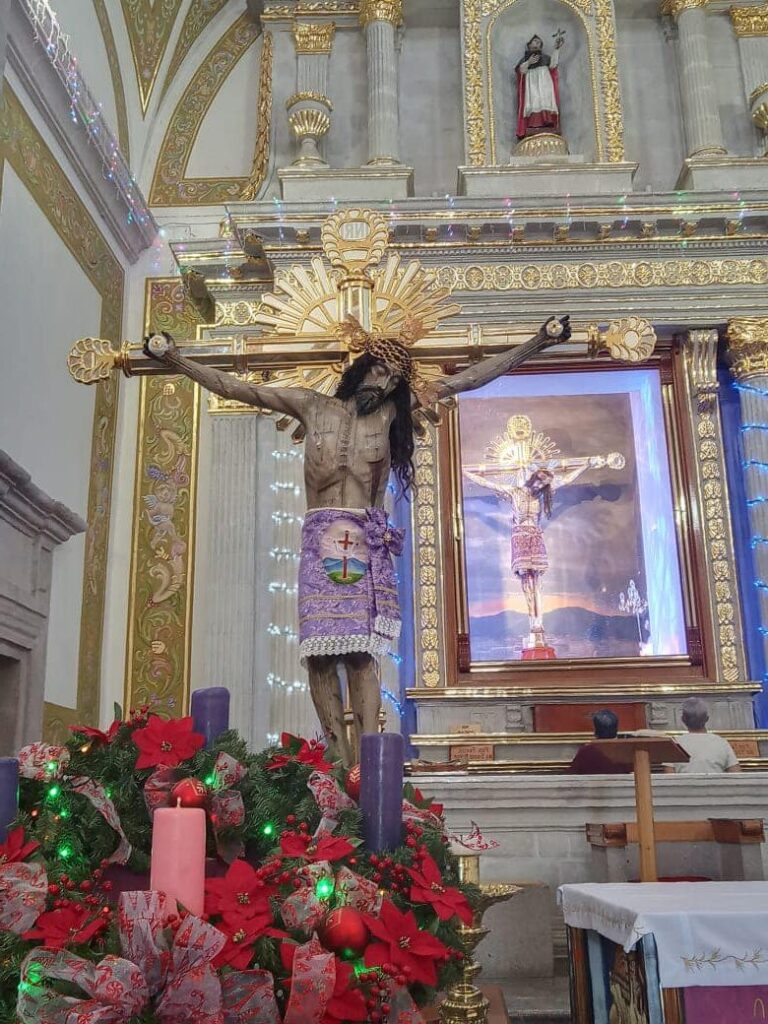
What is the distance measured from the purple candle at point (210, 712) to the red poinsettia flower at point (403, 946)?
543 millimetres

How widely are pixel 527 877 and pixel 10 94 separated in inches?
219

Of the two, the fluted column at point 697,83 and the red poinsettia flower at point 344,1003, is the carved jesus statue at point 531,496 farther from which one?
the red poinsettia flower at point 344,1003

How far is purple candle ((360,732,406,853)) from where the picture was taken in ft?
4.57

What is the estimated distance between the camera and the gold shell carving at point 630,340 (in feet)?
12.6

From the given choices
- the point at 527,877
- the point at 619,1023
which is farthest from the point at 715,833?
the point at 619,1023

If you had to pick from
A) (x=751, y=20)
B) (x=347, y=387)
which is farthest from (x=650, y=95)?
(x=347, y=387)

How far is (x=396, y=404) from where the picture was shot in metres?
3.72

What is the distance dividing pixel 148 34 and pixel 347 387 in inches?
263

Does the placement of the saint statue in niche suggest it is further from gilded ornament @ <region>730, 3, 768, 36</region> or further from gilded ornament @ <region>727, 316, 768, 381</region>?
gilded ornament @ <region>727, 316, 768, 381</region>

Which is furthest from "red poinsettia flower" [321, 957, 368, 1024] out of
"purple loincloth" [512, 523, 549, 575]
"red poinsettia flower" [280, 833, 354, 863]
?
"purple loincloth" [512, 523, 549, 575]

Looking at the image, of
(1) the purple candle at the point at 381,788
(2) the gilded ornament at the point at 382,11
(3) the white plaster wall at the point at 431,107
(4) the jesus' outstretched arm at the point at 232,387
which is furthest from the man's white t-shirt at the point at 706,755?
(2) the gilded ornament at the point at 382,11

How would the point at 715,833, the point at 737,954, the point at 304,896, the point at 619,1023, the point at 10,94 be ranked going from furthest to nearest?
1. the point at 10,94
2. the point at 715,833
3. the point at 619,1023
4. the point at 737,954
5. the point at 304,896

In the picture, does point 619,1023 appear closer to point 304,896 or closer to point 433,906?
point 433,906

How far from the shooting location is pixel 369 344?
3633 mm
